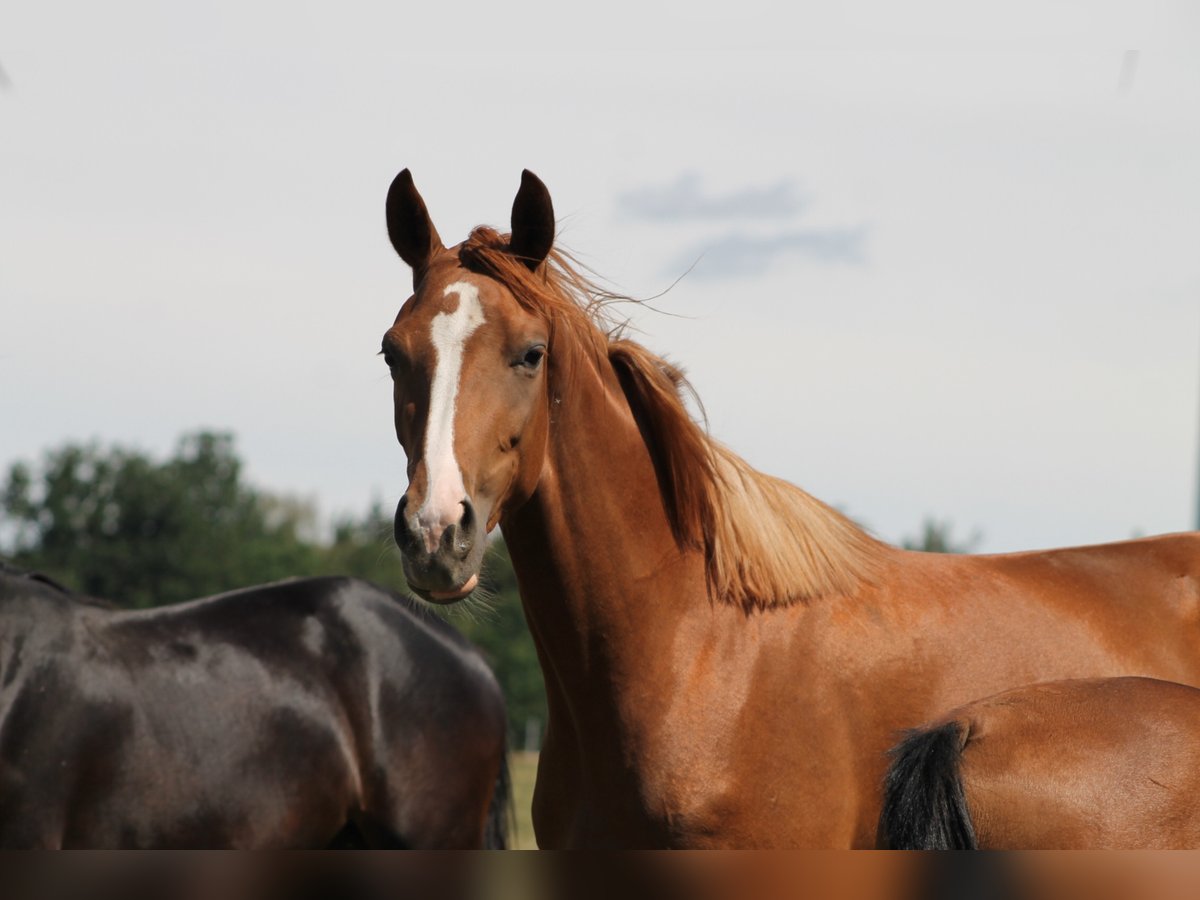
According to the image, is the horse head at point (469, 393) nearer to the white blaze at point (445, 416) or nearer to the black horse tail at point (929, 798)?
the white blaze at point (445, 416)

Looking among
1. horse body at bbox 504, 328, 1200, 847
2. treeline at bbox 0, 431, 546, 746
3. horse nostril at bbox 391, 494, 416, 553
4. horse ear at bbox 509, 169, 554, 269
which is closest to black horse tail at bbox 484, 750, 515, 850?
horse body at bbox 504, 328, 1200, 847

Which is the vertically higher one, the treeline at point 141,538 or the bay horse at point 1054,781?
the bay horse at point 1054,781

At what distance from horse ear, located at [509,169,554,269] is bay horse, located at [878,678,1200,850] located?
5.23ft

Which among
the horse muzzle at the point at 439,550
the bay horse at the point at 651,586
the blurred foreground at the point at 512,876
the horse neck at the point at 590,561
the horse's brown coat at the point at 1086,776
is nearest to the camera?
the blurred foreground at the point at 512,876

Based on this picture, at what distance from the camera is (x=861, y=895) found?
126 cm

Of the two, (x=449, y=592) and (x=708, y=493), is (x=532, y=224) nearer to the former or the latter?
(x=708, y=493)

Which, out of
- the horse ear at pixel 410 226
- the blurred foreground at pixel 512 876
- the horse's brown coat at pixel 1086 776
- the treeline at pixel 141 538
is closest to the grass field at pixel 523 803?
the horse ear at pixel 410 226

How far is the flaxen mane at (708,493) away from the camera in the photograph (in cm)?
348

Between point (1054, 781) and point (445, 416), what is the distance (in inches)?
61.8

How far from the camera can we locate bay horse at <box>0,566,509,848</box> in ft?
20.1

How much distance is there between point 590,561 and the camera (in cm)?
339

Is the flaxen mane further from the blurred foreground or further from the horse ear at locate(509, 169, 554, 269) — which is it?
the blurred foreground

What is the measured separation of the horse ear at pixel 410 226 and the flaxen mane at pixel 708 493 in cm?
18

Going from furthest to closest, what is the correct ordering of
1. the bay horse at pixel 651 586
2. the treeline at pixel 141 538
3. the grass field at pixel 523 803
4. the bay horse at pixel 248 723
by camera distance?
the treeline at pixel 141 538 → the grass field at pixel 523 803 → the bay horse at pixel 248 723 → the bay horse at pixel 651 586
